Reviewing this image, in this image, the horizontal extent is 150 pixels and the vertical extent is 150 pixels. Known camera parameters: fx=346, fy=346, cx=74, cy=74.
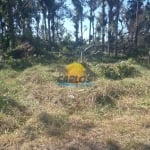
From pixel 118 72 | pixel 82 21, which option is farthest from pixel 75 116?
pixel 82 21

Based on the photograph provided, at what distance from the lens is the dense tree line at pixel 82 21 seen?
22.3 m

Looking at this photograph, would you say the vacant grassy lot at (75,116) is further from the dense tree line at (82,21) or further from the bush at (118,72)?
the dense tree line at (82,21)

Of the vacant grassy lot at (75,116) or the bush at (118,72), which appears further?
the bush at (118,72)

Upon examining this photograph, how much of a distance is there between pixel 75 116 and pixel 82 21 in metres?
26.7

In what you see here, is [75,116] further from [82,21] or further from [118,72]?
[82,21]

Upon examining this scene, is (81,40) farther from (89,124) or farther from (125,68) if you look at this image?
(89,124)

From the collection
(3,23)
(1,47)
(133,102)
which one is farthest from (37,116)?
(3,23)

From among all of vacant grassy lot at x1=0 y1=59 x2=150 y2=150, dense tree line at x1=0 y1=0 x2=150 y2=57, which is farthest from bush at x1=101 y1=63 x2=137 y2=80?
dense tree line at x1=0 y1=0 x2=150 y2=57

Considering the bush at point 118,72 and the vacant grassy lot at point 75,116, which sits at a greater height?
Result: the bush at point 118,72

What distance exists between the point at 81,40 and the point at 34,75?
2267 centimetres

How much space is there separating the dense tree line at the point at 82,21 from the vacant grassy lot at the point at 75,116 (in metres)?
11.9

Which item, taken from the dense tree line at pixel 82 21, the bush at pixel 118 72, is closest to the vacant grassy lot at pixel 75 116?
the bush at pixel 118 72

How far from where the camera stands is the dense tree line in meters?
22.3

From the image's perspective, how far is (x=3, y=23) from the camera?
76.1 feet
